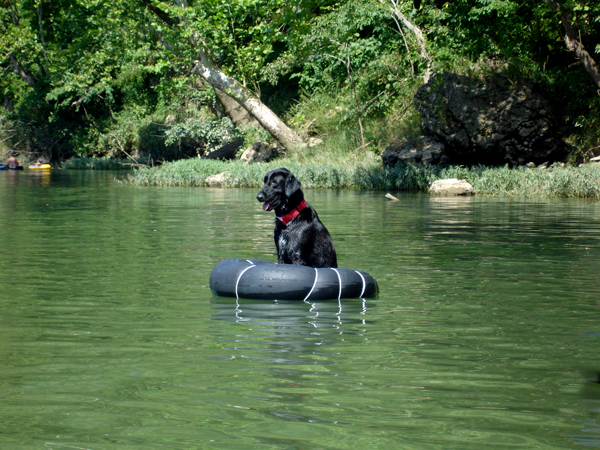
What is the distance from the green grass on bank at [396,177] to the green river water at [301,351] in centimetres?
1033

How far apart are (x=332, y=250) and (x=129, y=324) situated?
2.72 m

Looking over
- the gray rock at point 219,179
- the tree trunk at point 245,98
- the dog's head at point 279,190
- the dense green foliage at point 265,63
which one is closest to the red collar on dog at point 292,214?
the dog's head at point 279,190

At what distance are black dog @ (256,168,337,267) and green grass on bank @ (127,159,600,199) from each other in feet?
48.8

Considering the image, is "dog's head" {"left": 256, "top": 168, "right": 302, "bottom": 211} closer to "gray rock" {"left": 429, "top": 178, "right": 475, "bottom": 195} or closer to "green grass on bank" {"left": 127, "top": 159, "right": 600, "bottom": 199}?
"green grass on bank" {"left": 127, "top": 159, "right": 600, "bottom": 199}

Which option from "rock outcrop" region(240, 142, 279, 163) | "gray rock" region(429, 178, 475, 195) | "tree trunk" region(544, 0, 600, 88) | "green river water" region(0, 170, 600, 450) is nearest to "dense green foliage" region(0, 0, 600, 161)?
"tree trunk" region(544, 0, 600, 88)

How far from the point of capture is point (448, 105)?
83.8 ft

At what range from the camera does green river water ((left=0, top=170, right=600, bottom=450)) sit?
3.50 metres

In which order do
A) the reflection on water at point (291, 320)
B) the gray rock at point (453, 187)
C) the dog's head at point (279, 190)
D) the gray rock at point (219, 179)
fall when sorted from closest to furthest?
the reflection on water at point (291, 320) < the dog's head at point (279, 190) < the gray rock at point (453, 187) < the gray rock at point (219, 179)

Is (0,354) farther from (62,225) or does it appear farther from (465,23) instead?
(465,23)

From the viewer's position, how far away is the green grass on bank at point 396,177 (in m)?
20.8

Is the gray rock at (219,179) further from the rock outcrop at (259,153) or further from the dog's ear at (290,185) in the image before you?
the dog's ear at (290,185)

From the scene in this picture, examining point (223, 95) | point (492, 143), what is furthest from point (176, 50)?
point (492, 143)

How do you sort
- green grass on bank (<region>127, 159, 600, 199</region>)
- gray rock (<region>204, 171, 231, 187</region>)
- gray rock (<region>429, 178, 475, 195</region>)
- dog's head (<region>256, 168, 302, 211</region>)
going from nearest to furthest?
dog's head (<region>256, 168, 302, 211</region>) → green grass on bank (<region>127, 159, 600, 199</region>) → gray rock (<region>429, 178, 475, 195</region>) → gray rock (<region>204, 171, 231, 187</region>)

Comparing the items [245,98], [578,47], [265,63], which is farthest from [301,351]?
[265,63]
